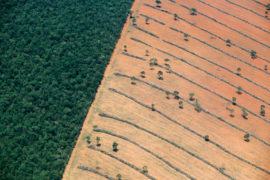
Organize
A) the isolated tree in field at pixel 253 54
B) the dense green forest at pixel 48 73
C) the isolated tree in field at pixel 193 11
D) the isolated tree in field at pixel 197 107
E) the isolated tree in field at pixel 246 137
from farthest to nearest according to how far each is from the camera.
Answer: the isolated tree in field at pixel 193 11
the isolated tree in field at pixel 253 54
the isolated tree in field at pixel 197 107
the isolated tree in field at pixel 246 137
the dense green forest at pixel 48 73

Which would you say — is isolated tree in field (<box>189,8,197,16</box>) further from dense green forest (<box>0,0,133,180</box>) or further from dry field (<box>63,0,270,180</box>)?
dense green forest (<box>0,0,133,180</box>)

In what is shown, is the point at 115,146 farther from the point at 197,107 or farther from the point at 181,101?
the point at 197,107

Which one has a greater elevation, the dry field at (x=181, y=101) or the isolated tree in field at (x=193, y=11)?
the isolated tree in field at (x=193, y=11)

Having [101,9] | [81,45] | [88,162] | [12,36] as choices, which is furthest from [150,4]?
[88,162]

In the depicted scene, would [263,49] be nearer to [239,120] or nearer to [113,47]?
[239,120]

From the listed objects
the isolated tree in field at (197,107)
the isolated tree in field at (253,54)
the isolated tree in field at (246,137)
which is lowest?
the isolated tree in field at (246,137)

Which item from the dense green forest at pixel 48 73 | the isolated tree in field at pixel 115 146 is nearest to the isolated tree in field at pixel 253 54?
the dense green forest at pixel 48 73

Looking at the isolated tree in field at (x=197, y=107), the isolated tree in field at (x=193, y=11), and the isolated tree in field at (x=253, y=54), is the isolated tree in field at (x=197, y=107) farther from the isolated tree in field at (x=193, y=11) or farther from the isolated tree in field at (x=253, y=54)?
the isolated tree in field at (x=193, y=11)
